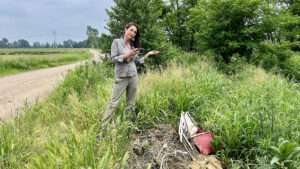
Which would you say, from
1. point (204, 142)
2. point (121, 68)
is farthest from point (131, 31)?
point (204, 142)

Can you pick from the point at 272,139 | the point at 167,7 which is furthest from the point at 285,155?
the point at 167,7

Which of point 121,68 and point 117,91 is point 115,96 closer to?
point 117,91

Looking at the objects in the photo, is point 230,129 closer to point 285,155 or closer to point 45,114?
point 285,155

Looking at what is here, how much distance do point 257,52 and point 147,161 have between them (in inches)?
331

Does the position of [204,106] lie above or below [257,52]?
below

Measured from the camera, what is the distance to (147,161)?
234 centimetres

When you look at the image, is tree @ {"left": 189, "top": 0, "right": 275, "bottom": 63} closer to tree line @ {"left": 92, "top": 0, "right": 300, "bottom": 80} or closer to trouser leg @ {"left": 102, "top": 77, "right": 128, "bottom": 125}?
tree line @ {"left": 92, "top": 0, "right": 300, "bottom": 80}

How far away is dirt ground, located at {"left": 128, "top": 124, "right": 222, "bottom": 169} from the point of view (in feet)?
6.86

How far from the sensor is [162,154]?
96.1 inches

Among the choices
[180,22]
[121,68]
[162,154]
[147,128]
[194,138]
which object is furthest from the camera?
[180,22]

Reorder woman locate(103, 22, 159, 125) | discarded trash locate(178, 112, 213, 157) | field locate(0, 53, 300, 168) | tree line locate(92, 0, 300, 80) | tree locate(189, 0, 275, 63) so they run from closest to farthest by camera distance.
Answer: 1. field locate(0, 53, 300, 168)
2. discarded trash locate(178, 112, 213, 157)
3. woman locate(103, 22, 159, 125)
4. tree line locate(92, 0, 300, 80)
5. tree locate(189, 0, 275, 63)

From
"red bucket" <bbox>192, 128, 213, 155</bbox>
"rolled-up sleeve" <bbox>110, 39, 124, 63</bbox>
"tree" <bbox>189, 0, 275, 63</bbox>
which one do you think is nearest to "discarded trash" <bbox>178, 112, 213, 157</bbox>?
"red bucket" <bbox>192, 128, 213, 155</bbox>

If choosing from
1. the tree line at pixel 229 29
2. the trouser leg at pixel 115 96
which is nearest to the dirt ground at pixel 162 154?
the trouser leg at pixel 115 96

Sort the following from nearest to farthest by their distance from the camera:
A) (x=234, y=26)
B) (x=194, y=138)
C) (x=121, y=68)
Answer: (x=194, y=138) → (x=121, y=68) → (x=234, y=26)
